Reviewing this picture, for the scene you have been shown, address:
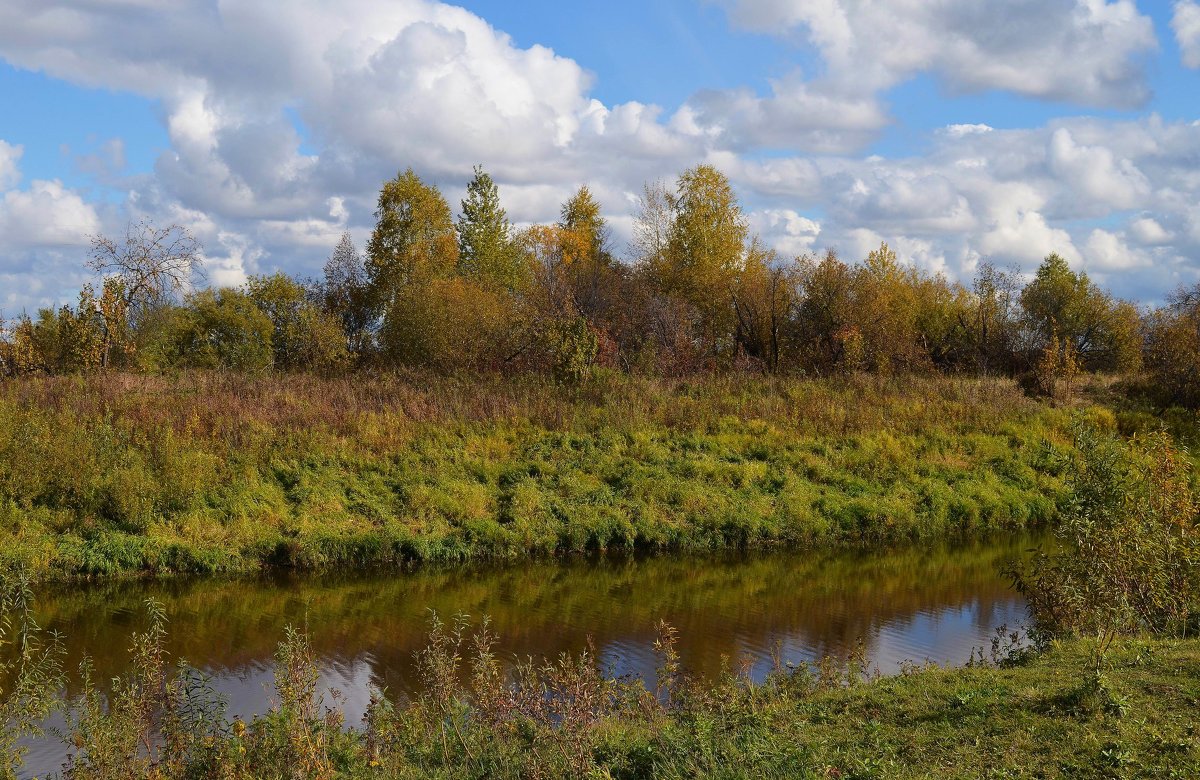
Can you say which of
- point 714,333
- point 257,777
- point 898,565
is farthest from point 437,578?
point 714,333

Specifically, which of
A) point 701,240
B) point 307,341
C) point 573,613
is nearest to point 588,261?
point 701,240

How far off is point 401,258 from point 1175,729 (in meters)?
46.4

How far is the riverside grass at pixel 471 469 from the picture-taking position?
64.1 ft

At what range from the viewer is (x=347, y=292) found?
53.9m

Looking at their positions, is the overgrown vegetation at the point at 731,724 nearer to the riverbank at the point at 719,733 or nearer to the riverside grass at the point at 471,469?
the riverbank at the point at 719,733

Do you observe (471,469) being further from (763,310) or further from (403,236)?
(403,236)

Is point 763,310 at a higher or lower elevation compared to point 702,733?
higher

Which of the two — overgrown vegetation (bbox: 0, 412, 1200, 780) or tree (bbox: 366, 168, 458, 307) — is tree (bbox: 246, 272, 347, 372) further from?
overgrown vegetation (bbox: 0, 412, 1200, 780)

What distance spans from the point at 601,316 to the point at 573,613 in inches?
1051

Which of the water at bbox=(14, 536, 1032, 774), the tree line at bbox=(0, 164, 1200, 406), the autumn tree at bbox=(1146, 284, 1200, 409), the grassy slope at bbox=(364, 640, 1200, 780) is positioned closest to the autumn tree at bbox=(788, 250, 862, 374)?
the tree line at bbox=(0, 164, 1200, 406)

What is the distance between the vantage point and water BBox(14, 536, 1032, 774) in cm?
1354

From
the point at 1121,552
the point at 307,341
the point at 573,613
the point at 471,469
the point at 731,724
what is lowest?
the point at 573,613

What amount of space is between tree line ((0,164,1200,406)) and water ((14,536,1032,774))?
10.7 metres

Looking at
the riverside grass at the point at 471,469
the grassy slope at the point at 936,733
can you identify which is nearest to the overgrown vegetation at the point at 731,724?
the grassy slope at the point at 936,733
